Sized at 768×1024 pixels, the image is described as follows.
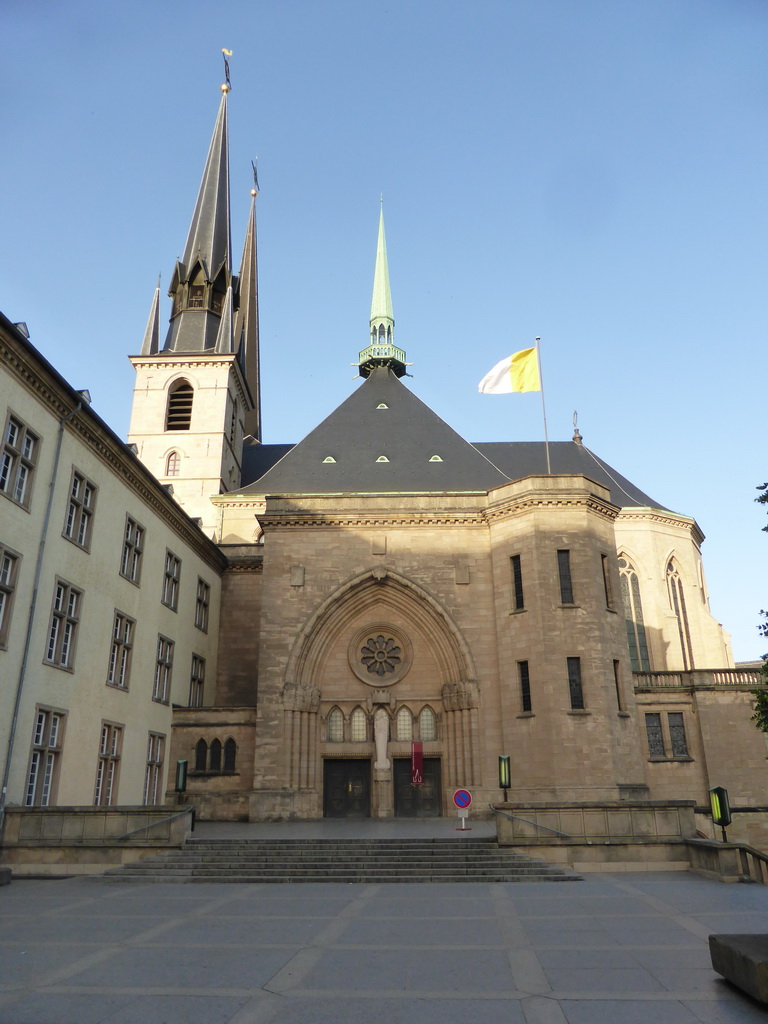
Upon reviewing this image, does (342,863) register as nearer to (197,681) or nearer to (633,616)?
(197,681)

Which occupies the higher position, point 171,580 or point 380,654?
point 171,580

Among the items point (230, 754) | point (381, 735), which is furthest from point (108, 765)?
point (381, 735)

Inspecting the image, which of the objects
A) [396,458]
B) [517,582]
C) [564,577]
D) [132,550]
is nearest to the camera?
[132,550]

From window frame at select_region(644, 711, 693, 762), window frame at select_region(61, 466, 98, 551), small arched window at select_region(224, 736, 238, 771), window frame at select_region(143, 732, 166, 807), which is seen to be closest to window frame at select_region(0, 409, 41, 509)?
window frame at select_region(61, 466, 98, 551)

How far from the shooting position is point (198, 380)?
1528 inches

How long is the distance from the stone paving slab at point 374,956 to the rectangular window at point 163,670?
1179cm

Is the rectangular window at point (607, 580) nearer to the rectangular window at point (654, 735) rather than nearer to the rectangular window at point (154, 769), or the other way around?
the rectangular window at point (654, 735)

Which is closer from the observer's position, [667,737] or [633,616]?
[667,737]

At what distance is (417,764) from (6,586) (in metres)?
14.7

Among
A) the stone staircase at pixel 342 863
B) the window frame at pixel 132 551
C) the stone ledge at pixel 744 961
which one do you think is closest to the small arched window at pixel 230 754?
the window frame at pixel 132 551

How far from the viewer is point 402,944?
8.64 metres

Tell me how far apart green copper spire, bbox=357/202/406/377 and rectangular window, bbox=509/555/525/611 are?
16804mm

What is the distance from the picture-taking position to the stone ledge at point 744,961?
5.91 meters

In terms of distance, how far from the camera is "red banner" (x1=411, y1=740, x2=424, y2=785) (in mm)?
25391
